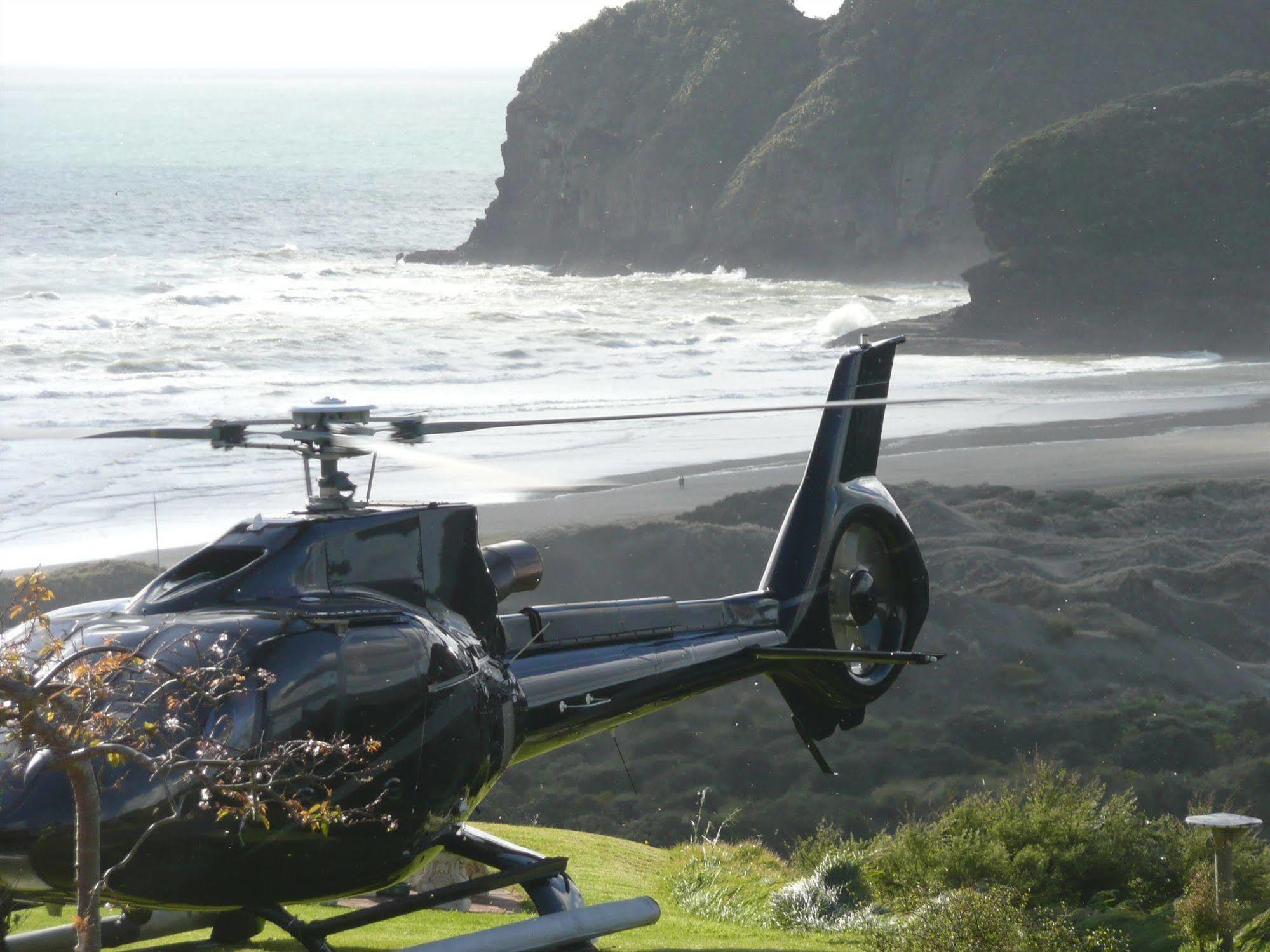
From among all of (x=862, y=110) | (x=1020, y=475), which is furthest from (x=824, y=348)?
(x=862, y=110)

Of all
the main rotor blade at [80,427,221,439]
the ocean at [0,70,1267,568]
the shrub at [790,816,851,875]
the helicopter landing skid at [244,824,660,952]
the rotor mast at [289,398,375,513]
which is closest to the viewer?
the main rotor blade at [80,427,221,439]

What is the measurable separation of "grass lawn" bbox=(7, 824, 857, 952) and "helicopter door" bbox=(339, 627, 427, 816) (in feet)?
9.42

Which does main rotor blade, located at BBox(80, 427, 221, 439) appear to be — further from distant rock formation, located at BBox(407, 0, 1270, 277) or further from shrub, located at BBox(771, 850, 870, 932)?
distant rock formation, located at BBox(407, 0, 1270, 277)

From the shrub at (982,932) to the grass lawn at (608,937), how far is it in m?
1.12

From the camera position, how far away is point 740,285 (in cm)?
8362

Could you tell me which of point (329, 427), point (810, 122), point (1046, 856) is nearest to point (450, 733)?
point (329, 427)

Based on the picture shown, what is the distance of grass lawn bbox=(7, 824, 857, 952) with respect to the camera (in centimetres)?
898

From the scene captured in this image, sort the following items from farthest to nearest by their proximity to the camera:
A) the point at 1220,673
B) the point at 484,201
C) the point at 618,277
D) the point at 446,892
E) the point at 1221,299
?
the point at 484,201 → the point at 618,277 → the point at 1221,299 → the point at 1220,673 → the point at 446,892

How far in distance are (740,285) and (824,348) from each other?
32026 mm

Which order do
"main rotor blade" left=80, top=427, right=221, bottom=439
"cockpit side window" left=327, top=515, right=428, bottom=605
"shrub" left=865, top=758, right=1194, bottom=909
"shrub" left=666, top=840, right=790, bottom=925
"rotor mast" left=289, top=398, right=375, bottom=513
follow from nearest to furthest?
"main rotor blade" left=80, top=427, right=221, bottom=439, "rotor mast" left=289, top=398, right=375, bottom=513, "cockpit side window" left=327, top=515, right=428, bottom=605, "shrub" left=865, top=758, right=1194, bottom=909, "shrub" left=666, top=840, right=790, bottom=925

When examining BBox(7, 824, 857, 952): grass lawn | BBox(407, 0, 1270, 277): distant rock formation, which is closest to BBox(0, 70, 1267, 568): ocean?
BBox(7, 824, 857, 952): grass lawn

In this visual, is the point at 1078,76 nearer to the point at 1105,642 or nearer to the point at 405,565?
the point at 1105,642

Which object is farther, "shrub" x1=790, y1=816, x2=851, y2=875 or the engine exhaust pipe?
"shrub" x1=790, y1=816, x2=851, y2=875

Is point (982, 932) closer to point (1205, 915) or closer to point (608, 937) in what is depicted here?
point (1205, 915)
